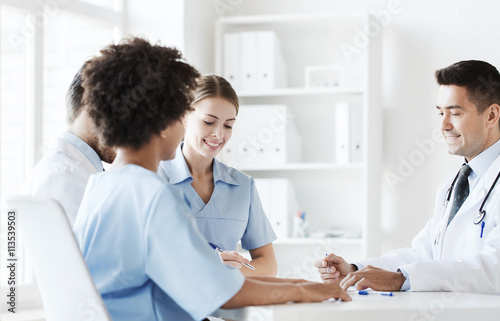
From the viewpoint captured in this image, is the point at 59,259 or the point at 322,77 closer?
the point at 59,259

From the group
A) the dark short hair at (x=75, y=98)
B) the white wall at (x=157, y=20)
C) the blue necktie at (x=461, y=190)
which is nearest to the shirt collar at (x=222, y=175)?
the dark short hair at (x=75, y=98)

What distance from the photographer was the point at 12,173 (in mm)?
2652

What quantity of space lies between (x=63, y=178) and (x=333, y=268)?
0.85 metres

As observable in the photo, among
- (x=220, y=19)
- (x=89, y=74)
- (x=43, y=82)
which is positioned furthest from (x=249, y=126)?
(x=89, y=74)

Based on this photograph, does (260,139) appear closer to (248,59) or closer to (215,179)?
(248,59)

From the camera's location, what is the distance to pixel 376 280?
154 centimetres

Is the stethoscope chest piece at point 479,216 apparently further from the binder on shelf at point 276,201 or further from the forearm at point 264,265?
the binder on shelf at point 276,201

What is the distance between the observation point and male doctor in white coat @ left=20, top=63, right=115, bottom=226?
154cm

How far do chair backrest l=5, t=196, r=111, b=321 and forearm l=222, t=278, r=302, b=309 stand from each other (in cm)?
25

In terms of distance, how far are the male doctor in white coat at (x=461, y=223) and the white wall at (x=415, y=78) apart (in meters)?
1.40

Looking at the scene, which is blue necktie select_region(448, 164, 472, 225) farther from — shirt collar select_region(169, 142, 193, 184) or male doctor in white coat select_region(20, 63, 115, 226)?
male doctor in white coat select_region(20, 63, 115, 226)

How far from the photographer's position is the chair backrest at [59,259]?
1079 mm

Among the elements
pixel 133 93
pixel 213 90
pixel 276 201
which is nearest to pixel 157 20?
pixel 276 201

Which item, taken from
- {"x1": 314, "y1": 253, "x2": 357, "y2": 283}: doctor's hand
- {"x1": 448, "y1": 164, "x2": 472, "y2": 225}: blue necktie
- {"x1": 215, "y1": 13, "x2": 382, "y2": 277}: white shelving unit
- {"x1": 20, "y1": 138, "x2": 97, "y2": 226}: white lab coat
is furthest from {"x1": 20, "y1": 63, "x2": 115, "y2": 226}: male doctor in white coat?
{"x1": 215, "y1": 13, "x2": 382, "y2": 277}: white shelving unit
